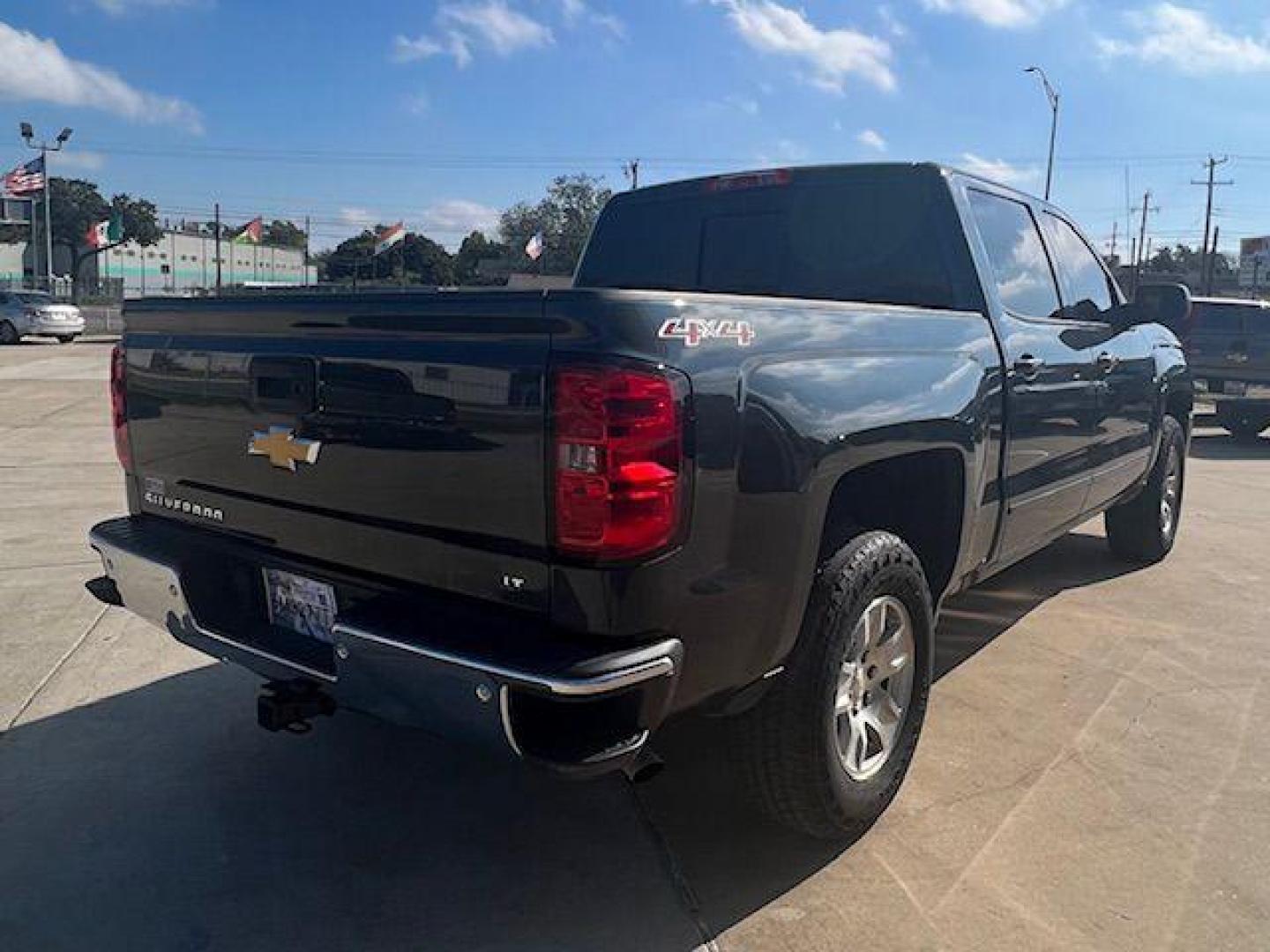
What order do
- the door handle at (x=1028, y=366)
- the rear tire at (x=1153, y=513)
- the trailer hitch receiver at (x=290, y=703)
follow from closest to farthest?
the trailer hitch receiver at (x=290, y=703), the door handle at (x=1028, y=366), the rear tire at (x=1153, y=513)

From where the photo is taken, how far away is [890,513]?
3619 millimetres

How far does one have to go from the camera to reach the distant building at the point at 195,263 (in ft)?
287

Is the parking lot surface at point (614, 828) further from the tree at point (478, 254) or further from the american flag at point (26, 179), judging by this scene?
the tree at point (478, 254)

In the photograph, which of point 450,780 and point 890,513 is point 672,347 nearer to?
point 890,513

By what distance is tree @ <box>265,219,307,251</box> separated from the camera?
4708 inches

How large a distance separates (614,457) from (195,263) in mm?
109646

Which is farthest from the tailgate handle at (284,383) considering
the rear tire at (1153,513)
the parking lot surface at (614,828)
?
the rear tire at (1153,513)

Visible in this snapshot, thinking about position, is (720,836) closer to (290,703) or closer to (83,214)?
(290,703)

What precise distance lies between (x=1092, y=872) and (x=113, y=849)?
2.73 meters

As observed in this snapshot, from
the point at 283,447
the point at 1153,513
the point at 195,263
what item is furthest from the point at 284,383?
the point at 195,263

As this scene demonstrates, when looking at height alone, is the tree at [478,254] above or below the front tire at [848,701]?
above

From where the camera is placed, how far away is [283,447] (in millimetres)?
2902

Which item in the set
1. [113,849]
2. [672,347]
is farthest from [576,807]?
[672,347]

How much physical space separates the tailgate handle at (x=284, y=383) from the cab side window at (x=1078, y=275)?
3447 millimetres
